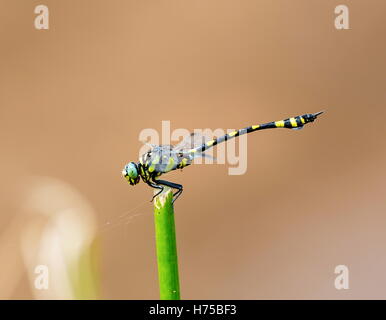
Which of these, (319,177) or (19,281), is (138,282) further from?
(319,177)

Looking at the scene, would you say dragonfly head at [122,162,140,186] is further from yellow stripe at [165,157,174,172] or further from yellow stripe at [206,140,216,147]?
yellow stripe at [206,140,216,147]

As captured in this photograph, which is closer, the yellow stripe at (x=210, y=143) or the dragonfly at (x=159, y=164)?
the dragonfly at (x=159, y=164)

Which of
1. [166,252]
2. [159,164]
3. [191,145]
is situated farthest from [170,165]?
[166,252]

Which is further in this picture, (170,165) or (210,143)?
(210,143)

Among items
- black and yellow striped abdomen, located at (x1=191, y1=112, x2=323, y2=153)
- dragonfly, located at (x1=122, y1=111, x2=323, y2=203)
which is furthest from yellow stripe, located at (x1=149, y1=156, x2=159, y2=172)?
black and yellow striped abdomen, located at (x1=191, y1=112, x2=323, y2=153)

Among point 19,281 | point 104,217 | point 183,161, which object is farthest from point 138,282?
point 183,161

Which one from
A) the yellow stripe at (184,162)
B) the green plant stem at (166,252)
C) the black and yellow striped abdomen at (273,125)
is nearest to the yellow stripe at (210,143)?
the black and yellow striped abdomen at (273,125)

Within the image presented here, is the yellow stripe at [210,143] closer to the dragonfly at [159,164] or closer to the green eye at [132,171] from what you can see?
the dragonfly at [159,164]

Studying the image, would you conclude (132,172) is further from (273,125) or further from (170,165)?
(273,125)
